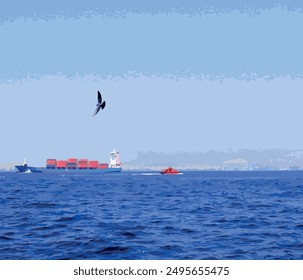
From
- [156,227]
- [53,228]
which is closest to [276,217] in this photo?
[156,227]

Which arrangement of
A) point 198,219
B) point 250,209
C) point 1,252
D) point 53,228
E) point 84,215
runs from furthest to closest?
point 250,209
point 84,215
point 198,219
point 53,228
point 1,252

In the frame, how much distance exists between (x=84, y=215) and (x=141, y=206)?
32.1 ft

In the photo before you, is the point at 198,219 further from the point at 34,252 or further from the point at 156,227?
the point at 34,252

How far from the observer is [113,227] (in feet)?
107

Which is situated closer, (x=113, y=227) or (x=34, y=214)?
(x=113, y=227)

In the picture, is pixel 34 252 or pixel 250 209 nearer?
pixel 34 252

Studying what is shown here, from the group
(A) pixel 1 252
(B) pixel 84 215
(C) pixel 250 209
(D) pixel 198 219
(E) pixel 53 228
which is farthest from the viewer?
(C) pixel 250 209

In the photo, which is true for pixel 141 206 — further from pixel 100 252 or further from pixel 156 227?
pixel 100 252

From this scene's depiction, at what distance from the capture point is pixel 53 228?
31.9 metres

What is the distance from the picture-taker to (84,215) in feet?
131

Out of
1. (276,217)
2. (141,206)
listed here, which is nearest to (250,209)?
(276,217)

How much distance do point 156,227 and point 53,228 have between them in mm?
6350
